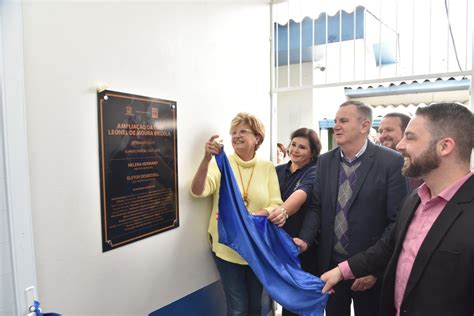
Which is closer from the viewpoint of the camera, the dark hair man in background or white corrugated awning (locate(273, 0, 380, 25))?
the dark hair man in background

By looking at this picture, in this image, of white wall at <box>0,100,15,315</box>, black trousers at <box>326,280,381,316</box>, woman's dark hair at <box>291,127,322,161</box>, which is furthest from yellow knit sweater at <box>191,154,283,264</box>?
white wall at <box>0,100,15,315</box>

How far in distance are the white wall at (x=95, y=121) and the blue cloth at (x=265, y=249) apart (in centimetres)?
26

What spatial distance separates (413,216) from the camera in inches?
54.6

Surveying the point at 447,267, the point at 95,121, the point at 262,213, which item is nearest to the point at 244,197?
the point at 262,213

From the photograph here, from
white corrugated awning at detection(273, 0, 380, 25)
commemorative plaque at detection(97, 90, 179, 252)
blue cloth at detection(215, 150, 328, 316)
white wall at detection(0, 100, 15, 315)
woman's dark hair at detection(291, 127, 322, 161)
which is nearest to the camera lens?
white wall at detection(0, 100, 15, 315)

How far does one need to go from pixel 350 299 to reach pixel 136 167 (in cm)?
156

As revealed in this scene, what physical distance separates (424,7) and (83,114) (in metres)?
2.53

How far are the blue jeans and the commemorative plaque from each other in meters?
0.50

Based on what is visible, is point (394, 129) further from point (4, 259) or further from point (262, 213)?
point (4, 259)

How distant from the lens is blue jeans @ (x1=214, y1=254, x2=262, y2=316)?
6.83 ft

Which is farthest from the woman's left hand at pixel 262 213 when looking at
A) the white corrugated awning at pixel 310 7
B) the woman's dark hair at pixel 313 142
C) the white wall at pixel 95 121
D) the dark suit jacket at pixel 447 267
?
the white corrugated awning at pixel 310 7

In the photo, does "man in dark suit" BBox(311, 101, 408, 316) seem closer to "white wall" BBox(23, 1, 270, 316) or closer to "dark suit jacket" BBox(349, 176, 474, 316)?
"dark suit jacket" BBox(349, 176, 474, 316)

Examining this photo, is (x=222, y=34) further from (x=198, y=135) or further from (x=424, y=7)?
(x=424, y=7)

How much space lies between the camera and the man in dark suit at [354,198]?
1.84m
